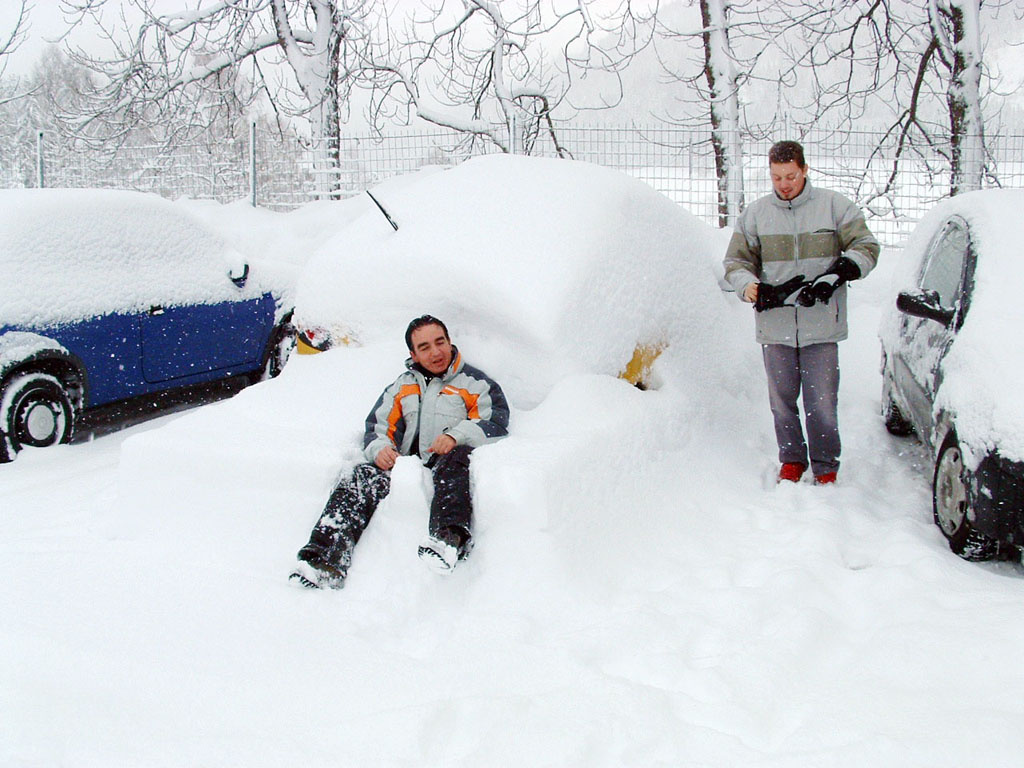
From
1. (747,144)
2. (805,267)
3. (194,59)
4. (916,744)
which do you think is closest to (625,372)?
(805,267)

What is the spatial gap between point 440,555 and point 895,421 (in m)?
3.31

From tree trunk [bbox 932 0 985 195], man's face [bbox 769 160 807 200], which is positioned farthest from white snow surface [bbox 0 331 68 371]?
tree trunk [bbox 932 0 985 195]

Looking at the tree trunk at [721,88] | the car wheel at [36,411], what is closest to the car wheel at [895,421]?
the car wheel at [36,411]

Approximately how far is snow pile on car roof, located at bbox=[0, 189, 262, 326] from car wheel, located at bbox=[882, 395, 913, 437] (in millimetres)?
4812

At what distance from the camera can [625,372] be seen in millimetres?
3873

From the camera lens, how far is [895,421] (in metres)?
4.86

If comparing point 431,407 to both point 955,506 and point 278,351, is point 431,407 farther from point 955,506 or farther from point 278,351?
point 278,351

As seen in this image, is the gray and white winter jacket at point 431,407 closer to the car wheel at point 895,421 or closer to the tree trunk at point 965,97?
→ the car wheel at point 895,421

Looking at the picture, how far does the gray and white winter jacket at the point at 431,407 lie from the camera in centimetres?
346

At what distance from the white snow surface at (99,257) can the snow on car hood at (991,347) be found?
5023 millimetres

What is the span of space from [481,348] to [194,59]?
505 inches

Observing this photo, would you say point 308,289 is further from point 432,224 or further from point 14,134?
point 14,134

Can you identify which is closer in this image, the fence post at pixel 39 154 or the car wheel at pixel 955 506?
the car wheel at pixel 955 506

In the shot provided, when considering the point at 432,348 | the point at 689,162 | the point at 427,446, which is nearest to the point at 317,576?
the point at 427,446
